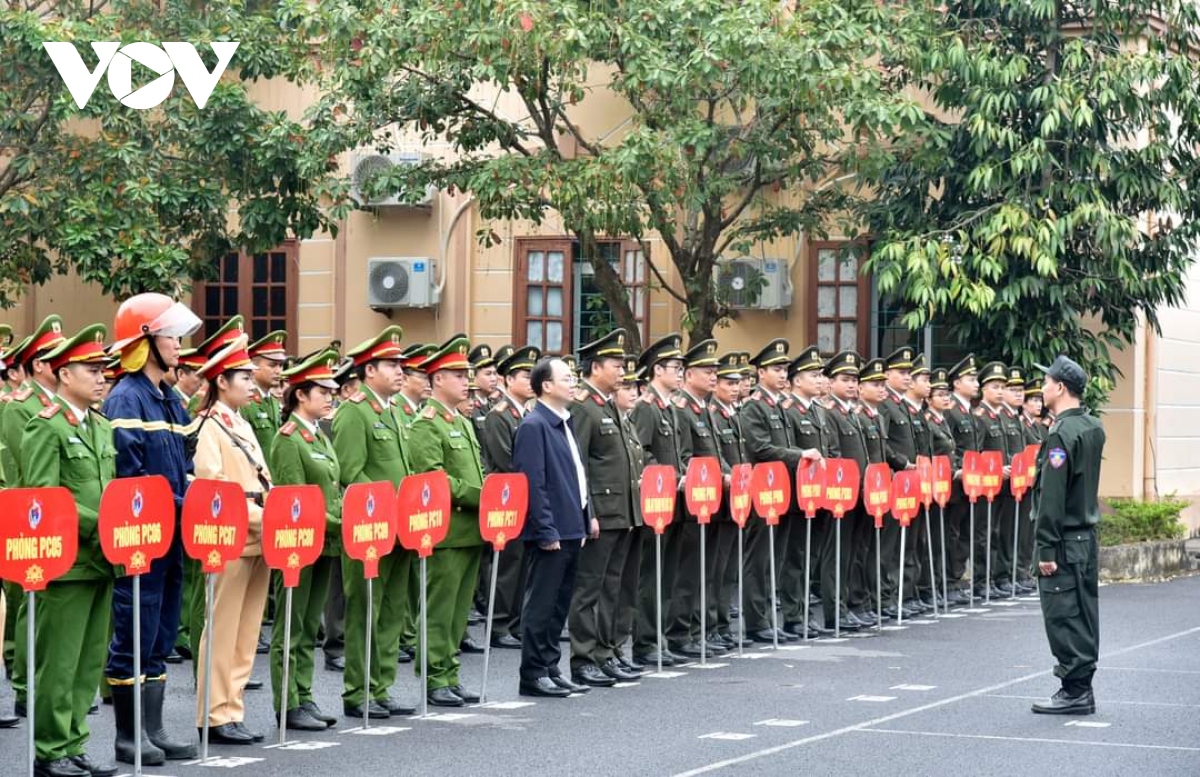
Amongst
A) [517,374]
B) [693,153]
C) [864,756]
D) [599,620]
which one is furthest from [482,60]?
[864,756]

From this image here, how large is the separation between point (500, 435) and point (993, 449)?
541 cm

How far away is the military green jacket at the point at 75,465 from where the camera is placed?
29.6ft

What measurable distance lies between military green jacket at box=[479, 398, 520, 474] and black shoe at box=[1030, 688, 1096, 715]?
509cm

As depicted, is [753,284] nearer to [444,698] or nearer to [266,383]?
[266,383]

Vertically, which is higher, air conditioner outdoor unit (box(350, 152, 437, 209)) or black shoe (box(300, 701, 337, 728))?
air conditioner outdoor unit (box(350, 152, 437, 209))

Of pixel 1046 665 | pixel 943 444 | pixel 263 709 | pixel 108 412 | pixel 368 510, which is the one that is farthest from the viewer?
pixel 943 444

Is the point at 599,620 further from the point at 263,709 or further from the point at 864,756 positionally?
the point at 864,756

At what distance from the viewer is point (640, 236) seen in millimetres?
20109

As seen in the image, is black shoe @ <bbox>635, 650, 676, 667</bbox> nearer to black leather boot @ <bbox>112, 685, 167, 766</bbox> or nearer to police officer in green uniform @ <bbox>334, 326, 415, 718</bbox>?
police officer in green uniform @ <bbox>334, 326, 415, 718</bbox>

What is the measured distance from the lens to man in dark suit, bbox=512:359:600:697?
12070mm

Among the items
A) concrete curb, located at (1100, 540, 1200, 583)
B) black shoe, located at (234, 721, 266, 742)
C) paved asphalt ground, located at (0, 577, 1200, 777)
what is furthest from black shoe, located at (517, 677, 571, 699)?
concrete curb, located at (1100, 540, 1200, 583)

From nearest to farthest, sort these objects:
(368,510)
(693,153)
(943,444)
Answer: (368,510), (943,444), (693,153)

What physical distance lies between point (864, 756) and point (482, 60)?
1013 cm

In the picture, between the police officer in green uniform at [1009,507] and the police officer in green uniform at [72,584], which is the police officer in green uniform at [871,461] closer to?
the police officer in green uniform at [1009,507]
